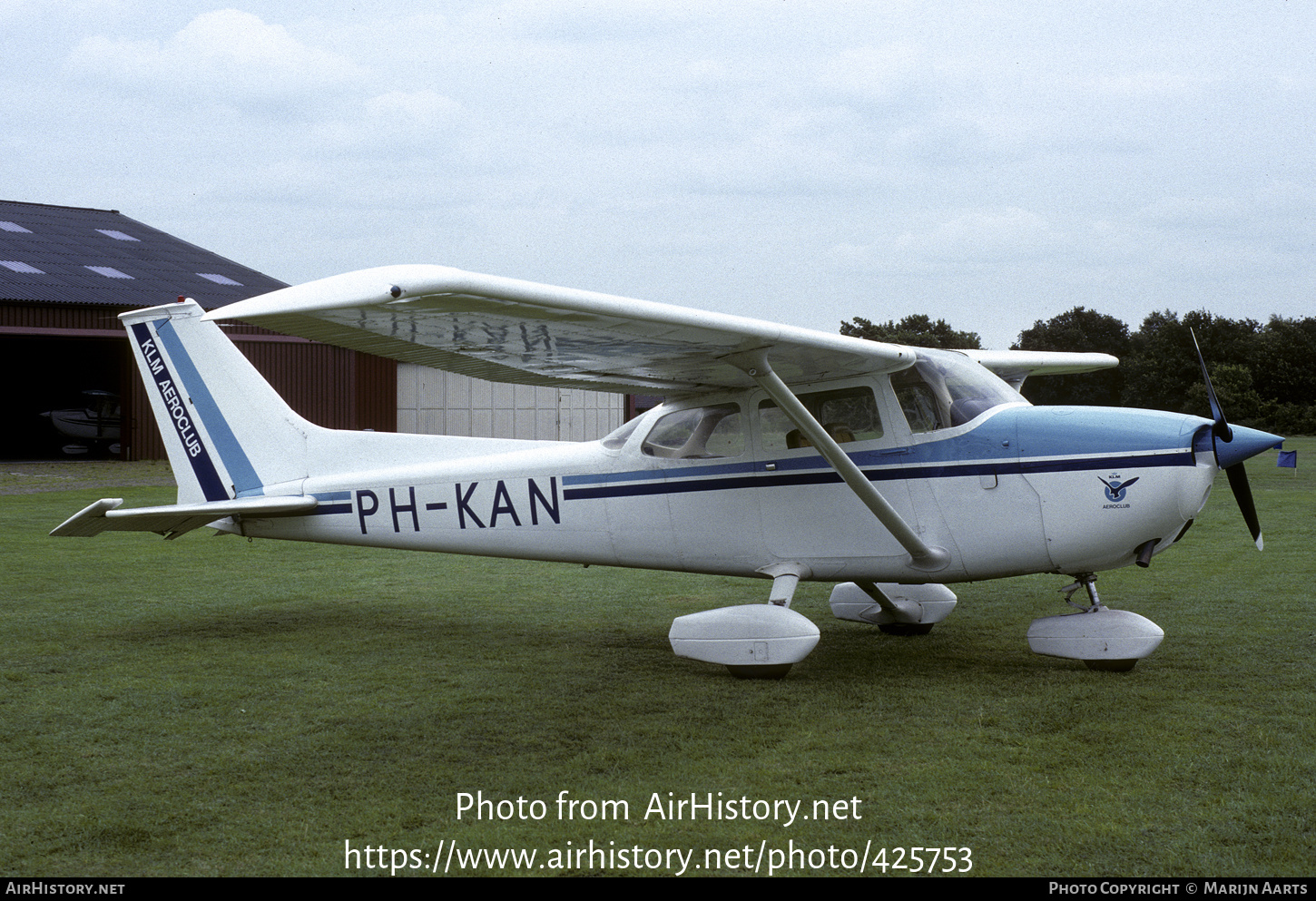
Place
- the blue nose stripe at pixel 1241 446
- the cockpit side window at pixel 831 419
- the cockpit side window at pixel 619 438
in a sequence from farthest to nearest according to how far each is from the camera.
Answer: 1. the cockpit side window at pixel 619 438
2. the cockpit side window at pixel 831 419
3. the blue nose stripe at pixel 1241 446

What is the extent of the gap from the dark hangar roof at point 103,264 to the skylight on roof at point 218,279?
1.4 inches

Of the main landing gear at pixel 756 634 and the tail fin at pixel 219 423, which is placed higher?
the tail fin at pixel 219 423

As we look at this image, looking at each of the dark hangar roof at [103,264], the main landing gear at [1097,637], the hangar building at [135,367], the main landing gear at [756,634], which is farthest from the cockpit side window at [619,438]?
the dark hangar roof at [103,264]

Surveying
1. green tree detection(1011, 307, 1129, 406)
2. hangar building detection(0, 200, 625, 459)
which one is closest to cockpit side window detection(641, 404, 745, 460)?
hangar building detection(0, 200, 625, 459)

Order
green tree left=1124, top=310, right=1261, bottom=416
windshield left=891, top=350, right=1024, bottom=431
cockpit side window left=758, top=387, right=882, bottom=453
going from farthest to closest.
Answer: green tree left=1124, top=310, right=1261, bottom=416 < cockpit side window left=758, top=387, right=882, bottom=453 < windshield left=891, top=350, right=1024, bottom=431

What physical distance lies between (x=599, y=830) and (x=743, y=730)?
151 cm

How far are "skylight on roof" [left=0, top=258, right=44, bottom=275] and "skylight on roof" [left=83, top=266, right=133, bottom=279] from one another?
157 centimetres

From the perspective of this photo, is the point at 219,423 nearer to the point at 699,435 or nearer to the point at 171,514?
the point at 171,514

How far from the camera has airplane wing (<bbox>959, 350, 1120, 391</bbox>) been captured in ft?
27.7

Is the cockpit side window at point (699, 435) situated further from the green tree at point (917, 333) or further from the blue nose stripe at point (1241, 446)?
the green tree at point (917, 333)

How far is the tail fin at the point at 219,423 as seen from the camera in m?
8.43

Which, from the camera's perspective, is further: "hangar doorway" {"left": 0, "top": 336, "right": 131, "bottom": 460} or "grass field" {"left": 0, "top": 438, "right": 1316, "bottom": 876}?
"hangar doorway" {"left": 0, "top": 336, "right": 131, "bottom": 460}

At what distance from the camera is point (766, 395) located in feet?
23.0

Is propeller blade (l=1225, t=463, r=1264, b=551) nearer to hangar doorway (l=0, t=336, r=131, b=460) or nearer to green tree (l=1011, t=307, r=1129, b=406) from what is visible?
hangar doorway (l=0, t=336, r=131, b=460)
